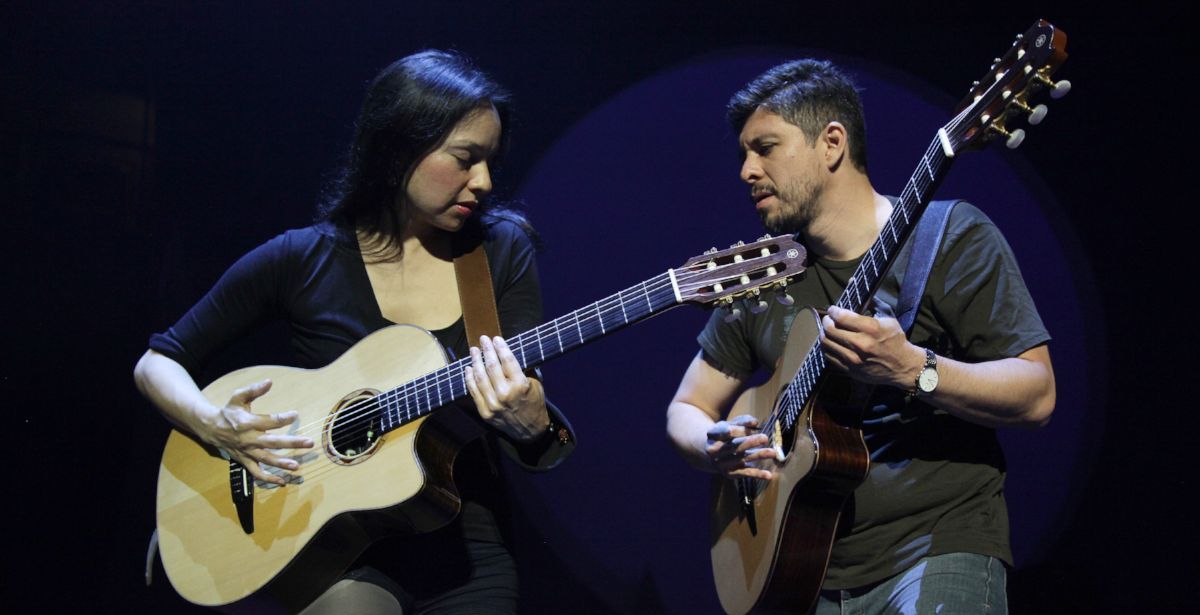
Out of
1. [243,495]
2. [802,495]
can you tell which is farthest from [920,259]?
[243,495]

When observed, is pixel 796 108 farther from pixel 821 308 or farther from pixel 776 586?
pixel 776 586

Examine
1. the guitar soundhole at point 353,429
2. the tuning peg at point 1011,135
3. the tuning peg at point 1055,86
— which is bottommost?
the guitar soundhole at point 353,429

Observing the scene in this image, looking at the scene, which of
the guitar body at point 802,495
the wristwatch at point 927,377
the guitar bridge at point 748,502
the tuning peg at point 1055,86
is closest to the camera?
the tuning peg at point 1055,86

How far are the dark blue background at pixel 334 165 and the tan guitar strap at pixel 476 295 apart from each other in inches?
33.4

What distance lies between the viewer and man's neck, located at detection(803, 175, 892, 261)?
8.60 ft

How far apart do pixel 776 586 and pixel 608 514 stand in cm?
122

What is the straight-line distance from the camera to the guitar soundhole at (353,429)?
2.47 metres

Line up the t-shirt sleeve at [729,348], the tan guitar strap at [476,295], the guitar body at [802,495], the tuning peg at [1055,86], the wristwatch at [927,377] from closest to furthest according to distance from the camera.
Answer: the tuning peg at [1055,86] → the wristwatch at [927,377] → the guitar body at [802,495] → the tan guitar strap at [476,295] → the t-shirt sleeve at [729,348]

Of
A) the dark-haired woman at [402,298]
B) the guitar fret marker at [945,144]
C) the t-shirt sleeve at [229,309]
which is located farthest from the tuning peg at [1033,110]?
the t-shirt sleeve at [229,309]

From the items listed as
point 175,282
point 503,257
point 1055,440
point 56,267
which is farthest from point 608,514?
point 56,267

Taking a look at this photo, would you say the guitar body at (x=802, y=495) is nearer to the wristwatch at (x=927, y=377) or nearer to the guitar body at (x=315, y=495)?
the wristwatch at (x=927, y=377)

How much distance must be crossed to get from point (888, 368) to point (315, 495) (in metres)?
1.43

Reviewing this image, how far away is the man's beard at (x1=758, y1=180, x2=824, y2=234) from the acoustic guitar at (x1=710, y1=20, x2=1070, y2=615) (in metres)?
0.30

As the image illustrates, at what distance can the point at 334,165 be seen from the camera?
3627 millimetres
